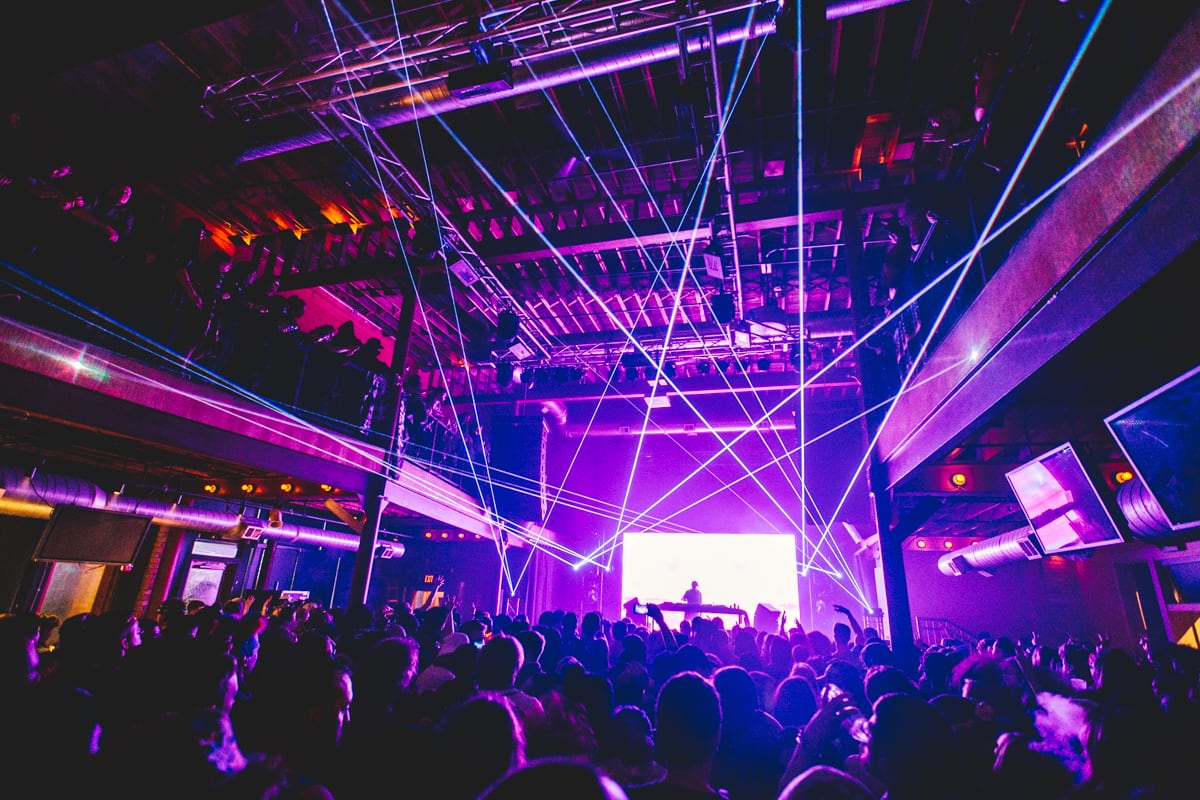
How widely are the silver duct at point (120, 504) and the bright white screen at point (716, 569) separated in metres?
8.37

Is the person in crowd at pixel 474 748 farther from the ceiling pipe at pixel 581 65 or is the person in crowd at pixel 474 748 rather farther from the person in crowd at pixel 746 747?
the ceiling pipe at pixel 581 65

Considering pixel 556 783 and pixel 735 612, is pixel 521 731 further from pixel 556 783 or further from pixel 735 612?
pixel 735 612

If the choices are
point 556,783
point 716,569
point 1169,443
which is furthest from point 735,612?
point 556,783

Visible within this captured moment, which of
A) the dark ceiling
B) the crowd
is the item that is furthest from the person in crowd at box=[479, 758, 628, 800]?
the dark ceiling

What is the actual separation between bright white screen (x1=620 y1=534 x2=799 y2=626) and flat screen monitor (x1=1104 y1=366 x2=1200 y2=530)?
36.2 feet

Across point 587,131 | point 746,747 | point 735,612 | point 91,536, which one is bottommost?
point 746,747

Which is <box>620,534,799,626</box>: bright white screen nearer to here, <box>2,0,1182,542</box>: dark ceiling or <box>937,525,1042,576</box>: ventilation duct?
<box>937,525,1042,576</box>: ventilation duct

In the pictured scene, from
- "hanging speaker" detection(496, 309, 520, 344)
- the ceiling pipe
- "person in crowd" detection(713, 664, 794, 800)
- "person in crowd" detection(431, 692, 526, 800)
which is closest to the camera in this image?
"person in crowd" detection(431, 692, 526, 800)

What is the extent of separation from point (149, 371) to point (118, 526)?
4.43 m

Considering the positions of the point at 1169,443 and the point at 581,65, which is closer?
the point at 1169,443

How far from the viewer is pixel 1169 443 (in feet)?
11.0

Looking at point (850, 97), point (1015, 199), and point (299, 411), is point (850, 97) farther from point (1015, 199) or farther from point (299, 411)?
point (299, 411)

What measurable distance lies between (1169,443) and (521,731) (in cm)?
415

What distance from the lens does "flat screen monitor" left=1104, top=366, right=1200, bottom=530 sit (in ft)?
10.2
